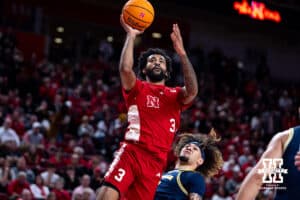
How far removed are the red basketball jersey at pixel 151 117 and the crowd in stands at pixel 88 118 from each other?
5.50 m

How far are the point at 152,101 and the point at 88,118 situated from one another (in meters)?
11.4

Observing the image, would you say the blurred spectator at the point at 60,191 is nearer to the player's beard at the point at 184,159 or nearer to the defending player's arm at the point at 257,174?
the player's beard at the point at 184,159

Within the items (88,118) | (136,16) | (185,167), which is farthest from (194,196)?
(88,118)

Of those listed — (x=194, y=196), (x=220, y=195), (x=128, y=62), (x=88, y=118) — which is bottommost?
(x=220, y=195)

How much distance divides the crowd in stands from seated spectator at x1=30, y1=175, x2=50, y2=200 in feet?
0.06

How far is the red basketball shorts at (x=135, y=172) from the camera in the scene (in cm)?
673

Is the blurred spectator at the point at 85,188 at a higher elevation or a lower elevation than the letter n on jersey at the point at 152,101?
lower

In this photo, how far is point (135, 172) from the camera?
268 inches

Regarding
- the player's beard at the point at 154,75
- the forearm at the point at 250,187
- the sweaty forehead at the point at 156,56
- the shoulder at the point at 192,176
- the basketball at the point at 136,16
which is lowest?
the shoulder at the point at 192,176

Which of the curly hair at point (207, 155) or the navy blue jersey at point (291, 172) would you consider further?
the curly hair at point (207, 155)

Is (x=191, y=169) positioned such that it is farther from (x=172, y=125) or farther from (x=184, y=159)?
(x=172, y=125)

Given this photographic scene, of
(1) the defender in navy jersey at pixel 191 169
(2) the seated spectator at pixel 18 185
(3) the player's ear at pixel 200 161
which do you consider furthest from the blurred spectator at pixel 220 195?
(3) the player's ear at pixel 200 161

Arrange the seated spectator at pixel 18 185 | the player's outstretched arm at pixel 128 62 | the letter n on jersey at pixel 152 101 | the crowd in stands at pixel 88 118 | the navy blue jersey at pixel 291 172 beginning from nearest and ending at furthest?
the navy blue jersey at pixel 291 172, the player's outstretched arm at pixel 128 62, the letter n on jersey at pixel 152 101, the seated spectator at pixel 18 185, the crowd in stands at pixel 88 118

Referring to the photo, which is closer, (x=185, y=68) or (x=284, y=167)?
(x=284, y=167)
